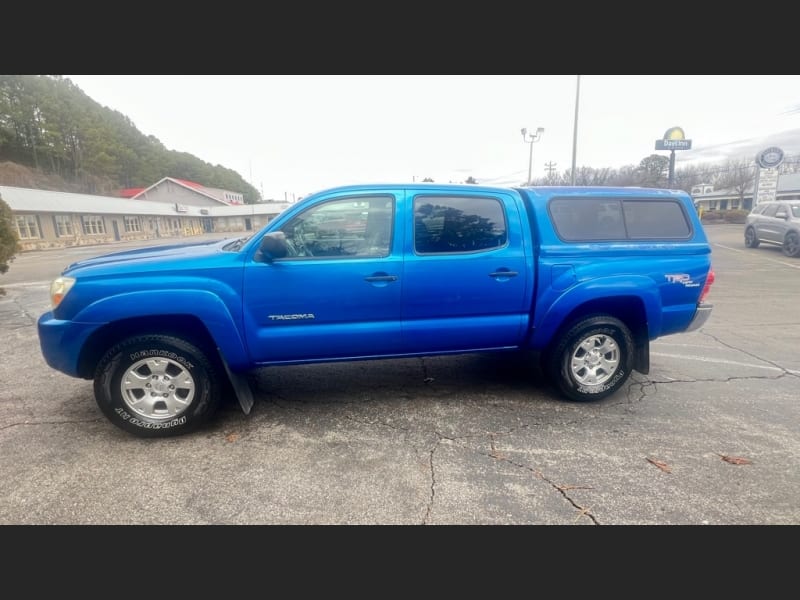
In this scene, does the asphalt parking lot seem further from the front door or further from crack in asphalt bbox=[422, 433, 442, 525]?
the front door

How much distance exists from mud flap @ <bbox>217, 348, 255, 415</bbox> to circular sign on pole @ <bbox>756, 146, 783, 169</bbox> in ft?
97.4

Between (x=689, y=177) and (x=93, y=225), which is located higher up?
(x=689, y=177)

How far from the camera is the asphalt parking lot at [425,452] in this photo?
2.41 metres

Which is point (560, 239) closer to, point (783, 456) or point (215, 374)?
point (783, 456)

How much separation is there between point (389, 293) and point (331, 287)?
1.51 ft

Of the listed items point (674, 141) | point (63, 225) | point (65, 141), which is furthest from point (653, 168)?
point (65, 141)

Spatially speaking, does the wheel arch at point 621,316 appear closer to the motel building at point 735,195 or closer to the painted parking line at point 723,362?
the painted parking line at point 723,362

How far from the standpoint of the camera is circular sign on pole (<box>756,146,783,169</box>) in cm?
2230

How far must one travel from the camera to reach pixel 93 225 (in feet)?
104

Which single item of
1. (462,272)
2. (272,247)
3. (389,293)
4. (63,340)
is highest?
(272,247)

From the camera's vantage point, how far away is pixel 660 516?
2.34m

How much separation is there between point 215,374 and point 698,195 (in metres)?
85.1

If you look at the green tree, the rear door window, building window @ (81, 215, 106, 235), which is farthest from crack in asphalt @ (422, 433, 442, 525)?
building window @ (81, 215, 106, 235)

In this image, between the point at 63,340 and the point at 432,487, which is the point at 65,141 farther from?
the point at 432,487
